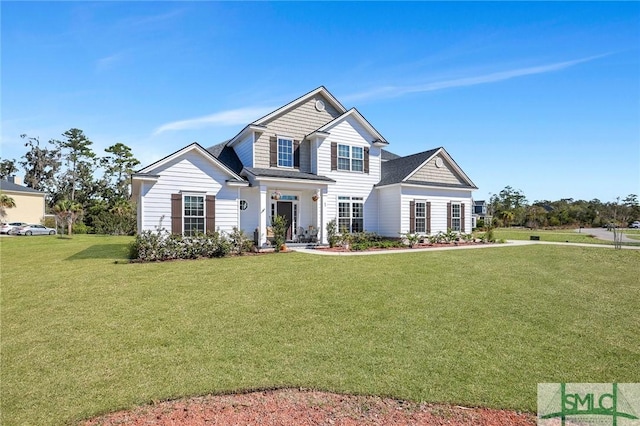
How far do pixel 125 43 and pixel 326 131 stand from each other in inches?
414

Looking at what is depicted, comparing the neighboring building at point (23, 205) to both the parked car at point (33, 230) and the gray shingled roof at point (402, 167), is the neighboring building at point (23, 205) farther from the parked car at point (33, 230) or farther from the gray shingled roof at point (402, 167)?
the gray shingled roof at point (402, 167)

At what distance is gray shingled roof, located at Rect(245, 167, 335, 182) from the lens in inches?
656

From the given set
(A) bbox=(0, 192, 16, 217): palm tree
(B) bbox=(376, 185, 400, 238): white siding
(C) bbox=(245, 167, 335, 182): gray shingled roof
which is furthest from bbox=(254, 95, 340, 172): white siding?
(A) bbox=(0, 192, 16, 217): palm tree

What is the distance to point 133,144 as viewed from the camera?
47.3 meters

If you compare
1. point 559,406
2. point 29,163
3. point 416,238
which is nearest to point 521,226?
point 416,238

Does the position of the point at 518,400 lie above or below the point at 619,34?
below

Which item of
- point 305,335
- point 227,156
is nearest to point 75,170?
point 227,156

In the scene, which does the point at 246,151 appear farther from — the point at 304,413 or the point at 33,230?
the point at 33,230

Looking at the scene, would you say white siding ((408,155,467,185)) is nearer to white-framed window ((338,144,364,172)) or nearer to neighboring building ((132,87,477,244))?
neighboring building ((132,87,477,244))

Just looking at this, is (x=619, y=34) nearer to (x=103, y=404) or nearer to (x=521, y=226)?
(x=103, y=404)

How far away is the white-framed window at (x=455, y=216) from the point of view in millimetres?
21425

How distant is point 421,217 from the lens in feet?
66.0

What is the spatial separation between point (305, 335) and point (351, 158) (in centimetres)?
1560

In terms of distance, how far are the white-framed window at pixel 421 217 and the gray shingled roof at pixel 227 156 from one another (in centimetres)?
1072
